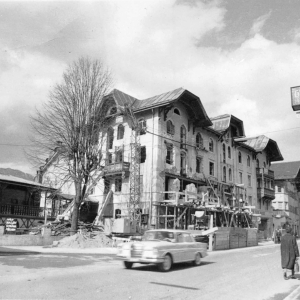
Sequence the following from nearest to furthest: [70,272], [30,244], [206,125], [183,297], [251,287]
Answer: [183,297] → [251,287] → [70,272] → [30,244] → [206,125]

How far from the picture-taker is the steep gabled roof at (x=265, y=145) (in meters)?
49.4

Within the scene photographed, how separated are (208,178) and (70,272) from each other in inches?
1107

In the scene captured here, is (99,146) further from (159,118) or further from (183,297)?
(183,297)

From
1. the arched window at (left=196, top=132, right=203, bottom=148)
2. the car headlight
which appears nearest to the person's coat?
the car headlight

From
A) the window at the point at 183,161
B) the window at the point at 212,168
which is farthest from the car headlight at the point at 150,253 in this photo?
the window at the point at 212,168

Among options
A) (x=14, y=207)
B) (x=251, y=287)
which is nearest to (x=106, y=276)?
(x=251, y=287)

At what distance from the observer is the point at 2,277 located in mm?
9805

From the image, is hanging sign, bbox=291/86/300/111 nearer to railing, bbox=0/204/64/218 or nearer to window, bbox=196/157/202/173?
window, bbox=196/157/202/173

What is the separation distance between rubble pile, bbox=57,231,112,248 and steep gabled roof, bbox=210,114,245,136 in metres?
22.7

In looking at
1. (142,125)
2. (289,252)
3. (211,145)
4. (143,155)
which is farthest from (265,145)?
(289,252)

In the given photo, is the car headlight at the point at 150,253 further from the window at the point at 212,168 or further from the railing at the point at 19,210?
the window at the point at 212,168

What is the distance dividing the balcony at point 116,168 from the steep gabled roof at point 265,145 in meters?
21.1

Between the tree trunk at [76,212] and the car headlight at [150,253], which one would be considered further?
the tree trunk at [76,212]

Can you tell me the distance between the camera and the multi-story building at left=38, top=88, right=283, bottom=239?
31750 millimetres
